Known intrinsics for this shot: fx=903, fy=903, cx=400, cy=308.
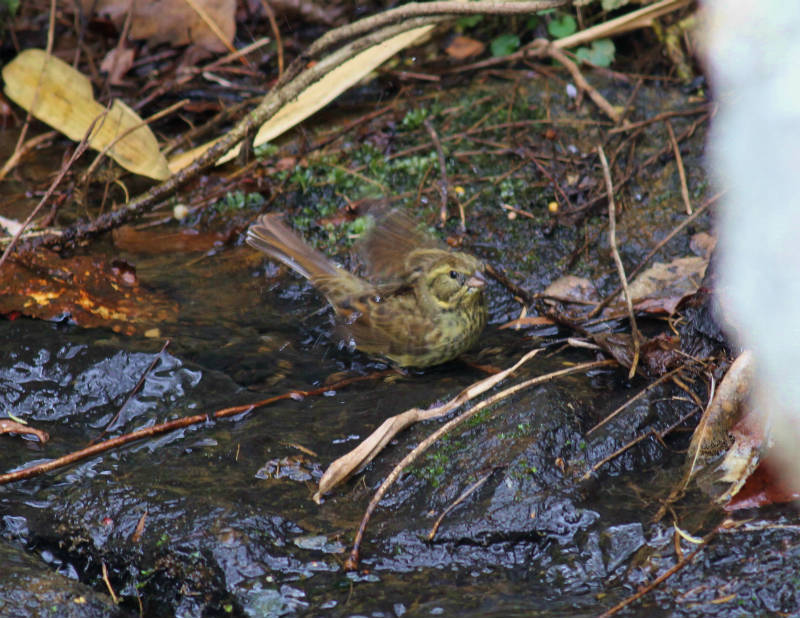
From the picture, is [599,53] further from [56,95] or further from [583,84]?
[56,95]

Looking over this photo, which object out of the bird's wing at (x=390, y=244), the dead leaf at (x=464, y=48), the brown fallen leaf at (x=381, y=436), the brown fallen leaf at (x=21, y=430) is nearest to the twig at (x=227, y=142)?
the bird's wing at (x=390, y=244)

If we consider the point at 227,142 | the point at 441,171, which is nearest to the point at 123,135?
the point at 227,142

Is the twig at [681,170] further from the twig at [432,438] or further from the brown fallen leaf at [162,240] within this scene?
the brown fallen leaf at [162,240]

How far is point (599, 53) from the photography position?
21.0 feet

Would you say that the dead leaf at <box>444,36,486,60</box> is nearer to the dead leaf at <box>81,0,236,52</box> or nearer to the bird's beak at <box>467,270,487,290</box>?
the dead leaf at <box>81,0,236,52</box>

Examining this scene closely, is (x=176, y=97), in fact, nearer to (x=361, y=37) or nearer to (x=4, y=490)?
(x=361, y=37)

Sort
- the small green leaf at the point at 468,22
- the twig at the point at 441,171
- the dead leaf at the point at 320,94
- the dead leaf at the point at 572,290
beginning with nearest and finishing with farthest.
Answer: the dead leaf at the point at 572,290 → the twig at the point at 441,171 → the dead leaf at the point at 320,94 → the small green leaf at the point at 468,22

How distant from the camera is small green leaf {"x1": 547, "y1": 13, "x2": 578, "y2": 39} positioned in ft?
21.6

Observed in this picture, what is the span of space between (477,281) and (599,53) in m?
2.80

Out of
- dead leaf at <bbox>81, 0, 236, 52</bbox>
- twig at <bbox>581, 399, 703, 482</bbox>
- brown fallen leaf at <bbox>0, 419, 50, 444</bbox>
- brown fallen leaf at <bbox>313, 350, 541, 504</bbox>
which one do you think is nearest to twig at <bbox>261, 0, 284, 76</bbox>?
dead leaf at <bbox>81, 0, 236, 52</bbox>

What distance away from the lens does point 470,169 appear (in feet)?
19.2

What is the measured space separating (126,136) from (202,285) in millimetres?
1418

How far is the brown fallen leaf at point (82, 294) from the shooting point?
466 cm

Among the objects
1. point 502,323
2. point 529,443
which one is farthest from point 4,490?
point 502,323
